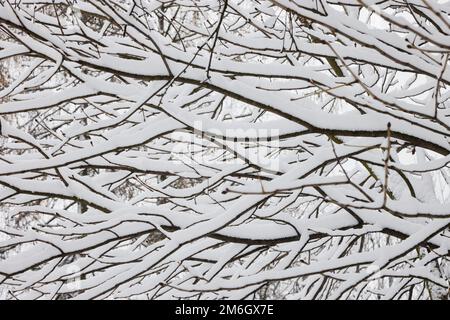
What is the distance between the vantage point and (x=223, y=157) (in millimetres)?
3586

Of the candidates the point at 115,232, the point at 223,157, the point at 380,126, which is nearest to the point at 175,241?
the point at 115,232

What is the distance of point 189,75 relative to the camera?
6.63 feet

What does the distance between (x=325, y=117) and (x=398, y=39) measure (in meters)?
0.41

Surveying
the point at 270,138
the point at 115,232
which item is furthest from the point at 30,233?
the point at 270,138

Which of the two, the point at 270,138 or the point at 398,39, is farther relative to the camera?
the point at 270,138

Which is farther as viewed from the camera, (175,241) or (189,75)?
(175,241)

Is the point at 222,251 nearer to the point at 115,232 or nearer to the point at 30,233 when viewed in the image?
the point at 115,232

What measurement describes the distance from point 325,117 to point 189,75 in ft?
1.91
